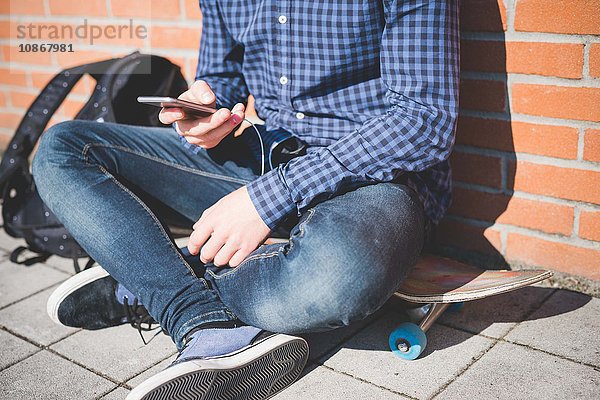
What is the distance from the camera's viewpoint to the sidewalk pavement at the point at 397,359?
158 cm

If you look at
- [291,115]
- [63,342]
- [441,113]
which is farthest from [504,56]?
[63,342]

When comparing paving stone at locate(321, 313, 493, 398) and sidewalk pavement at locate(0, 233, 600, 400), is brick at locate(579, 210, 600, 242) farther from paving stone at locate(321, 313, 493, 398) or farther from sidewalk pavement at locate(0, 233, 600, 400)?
paving stone at locate(321, 313, 493, 398)

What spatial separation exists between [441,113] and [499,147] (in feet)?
1.54

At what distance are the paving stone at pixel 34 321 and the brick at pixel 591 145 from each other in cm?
149

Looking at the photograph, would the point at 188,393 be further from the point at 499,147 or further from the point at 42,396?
the point at 499,147

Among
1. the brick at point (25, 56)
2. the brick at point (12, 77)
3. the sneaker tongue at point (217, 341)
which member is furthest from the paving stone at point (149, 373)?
the brick at point (12, 77)

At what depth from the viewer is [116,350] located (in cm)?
182

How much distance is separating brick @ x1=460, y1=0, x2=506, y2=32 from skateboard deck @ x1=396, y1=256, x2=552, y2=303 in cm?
66

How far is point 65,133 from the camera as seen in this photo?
188cm

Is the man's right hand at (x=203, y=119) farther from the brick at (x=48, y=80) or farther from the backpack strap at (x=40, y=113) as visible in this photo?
the brick at (x=48, y=80)

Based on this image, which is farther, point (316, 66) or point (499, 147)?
point (499, 147)

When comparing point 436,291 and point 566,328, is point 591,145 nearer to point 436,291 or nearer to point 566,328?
point 566,328

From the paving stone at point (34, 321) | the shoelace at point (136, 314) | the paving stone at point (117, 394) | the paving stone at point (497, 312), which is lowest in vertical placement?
the paving stone at point (34, 321)

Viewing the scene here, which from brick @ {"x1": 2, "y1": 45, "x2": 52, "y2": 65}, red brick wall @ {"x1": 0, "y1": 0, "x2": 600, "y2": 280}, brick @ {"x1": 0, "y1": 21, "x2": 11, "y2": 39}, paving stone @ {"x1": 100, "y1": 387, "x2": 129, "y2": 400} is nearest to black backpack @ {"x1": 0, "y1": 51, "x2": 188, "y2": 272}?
brick @ {"x1": 2, "y1": 45, "x2": 52, "y2": 65}
